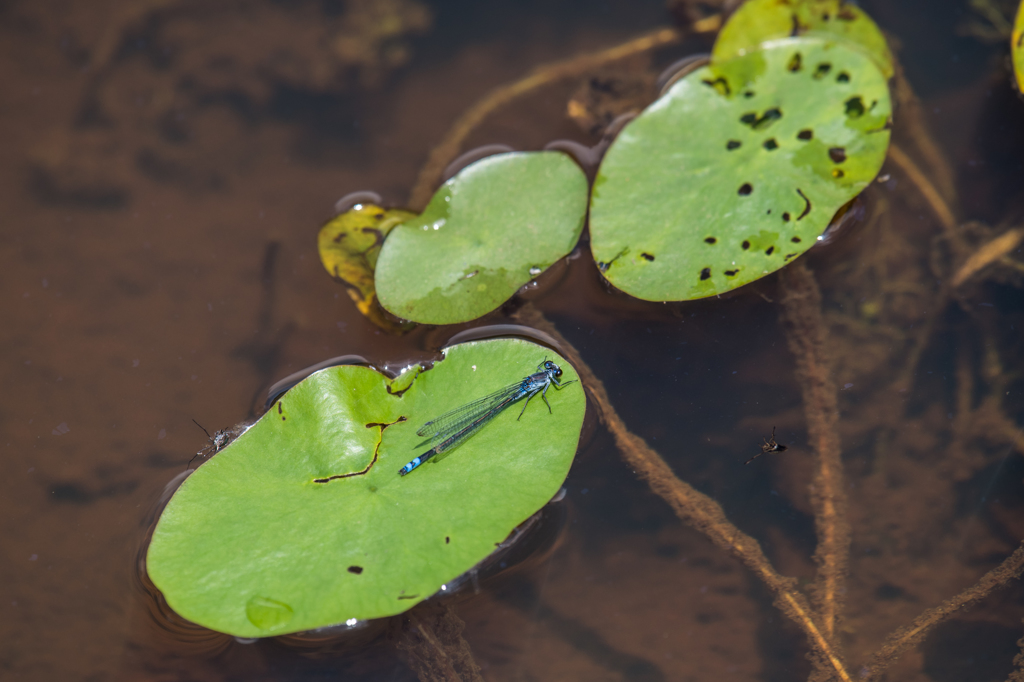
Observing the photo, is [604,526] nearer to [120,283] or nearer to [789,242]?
[789,242]

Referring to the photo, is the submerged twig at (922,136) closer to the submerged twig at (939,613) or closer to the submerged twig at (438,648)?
the submerged twig at (939,613)

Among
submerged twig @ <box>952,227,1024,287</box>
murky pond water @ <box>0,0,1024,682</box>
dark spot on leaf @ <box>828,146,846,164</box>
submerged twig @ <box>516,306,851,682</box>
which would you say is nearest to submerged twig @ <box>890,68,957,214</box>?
murky pond water @ <box>0,0,1024,682</box>

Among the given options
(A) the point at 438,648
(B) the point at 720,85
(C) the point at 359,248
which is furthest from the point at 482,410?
(B) the point at 720,85

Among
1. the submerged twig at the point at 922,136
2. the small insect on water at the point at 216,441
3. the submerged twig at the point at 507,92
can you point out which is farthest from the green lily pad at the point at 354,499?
the submerged twig at the point at 922,136

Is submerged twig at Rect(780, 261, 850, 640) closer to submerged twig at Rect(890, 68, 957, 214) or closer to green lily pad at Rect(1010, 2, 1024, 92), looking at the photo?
submerged twig at Rect(890, 68, 957, 214)

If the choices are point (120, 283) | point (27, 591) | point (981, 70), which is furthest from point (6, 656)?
point (981, 70)

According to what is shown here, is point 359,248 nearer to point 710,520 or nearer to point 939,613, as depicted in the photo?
point 710,520
